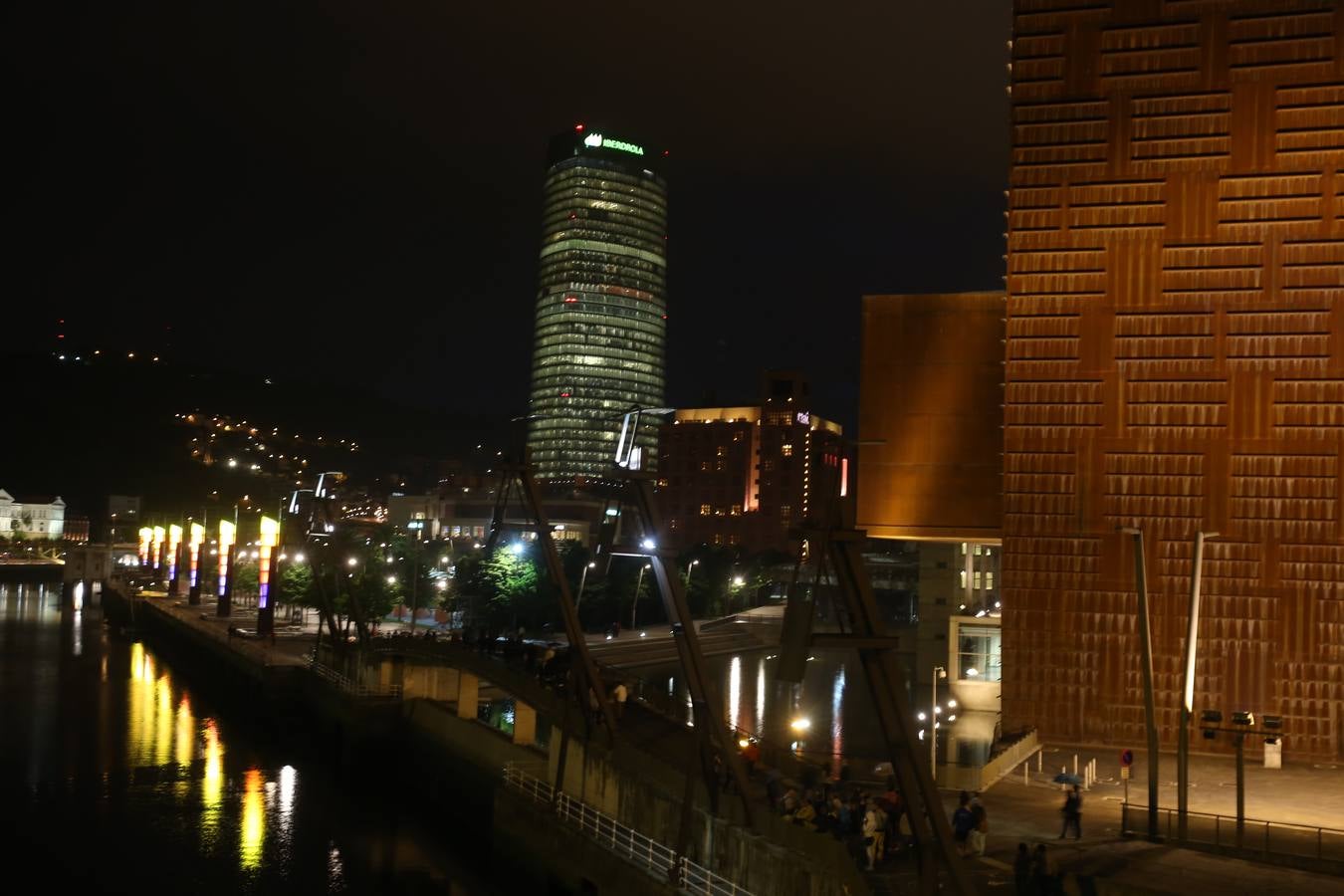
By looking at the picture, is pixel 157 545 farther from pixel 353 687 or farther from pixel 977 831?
pixel 977 831

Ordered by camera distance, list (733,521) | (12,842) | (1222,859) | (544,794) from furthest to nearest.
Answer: (733,521), (12,842), (544,794), (1222,859)

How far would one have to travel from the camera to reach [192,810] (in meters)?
37.0

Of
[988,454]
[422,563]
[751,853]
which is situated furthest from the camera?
[422,563]

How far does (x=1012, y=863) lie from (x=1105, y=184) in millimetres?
27413

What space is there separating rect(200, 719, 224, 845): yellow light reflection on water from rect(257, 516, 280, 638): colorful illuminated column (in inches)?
719

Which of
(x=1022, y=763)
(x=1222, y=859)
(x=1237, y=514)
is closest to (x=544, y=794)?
(x=1022, y=763)

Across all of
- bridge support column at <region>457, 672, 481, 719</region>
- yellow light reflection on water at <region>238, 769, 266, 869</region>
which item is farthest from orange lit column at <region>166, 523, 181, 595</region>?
bridge support column at <region>457, 672, 481, 719</region>

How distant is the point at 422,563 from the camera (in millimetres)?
Answer: 101562

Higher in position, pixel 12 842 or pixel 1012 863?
pixel 1012 863

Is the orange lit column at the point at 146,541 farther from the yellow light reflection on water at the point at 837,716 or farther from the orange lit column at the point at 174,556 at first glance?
the yellow light reflection on water at the point at 837,716

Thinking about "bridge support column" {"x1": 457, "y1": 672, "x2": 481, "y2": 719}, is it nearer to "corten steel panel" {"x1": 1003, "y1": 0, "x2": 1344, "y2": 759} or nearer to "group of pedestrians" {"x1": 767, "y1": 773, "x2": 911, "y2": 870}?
"corten steel panel" {"x1": 1003, "y1": 0, "x2": 1344, "y2": 759}

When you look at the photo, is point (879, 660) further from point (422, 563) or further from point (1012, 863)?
point (422, 563)

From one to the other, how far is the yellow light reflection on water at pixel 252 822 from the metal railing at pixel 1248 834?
21.0m

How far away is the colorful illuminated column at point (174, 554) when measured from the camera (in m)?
119
